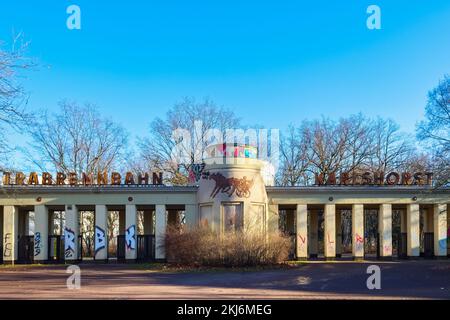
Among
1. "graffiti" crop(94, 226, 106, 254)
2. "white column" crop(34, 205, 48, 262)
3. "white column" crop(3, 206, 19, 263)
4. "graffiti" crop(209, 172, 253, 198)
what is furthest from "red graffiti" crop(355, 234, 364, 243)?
"white column" crop(3, 206, 19, 263)

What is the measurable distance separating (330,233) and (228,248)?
42.6 ft

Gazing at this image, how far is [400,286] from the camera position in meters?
20.3

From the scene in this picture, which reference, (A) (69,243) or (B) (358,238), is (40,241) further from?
(B) (358,238)

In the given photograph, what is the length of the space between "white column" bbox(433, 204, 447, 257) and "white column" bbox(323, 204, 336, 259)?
7283 millimetres

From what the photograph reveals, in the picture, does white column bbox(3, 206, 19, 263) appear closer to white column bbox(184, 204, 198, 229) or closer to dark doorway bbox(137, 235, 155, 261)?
dark doorway bbox(137, 235, 155, 261)

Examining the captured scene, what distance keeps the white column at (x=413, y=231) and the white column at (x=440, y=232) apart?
4.59 ft

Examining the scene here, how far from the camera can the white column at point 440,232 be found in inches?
1544

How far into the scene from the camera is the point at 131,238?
39.3 metres

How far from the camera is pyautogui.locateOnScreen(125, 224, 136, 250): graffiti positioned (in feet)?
129

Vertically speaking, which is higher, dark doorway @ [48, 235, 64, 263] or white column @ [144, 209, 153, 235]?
white column @ [144, 209, 153, 235]

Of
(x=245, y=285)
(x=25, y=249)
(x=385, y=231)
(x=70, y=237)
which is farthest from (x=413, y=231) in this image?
(x=25, y=249)
